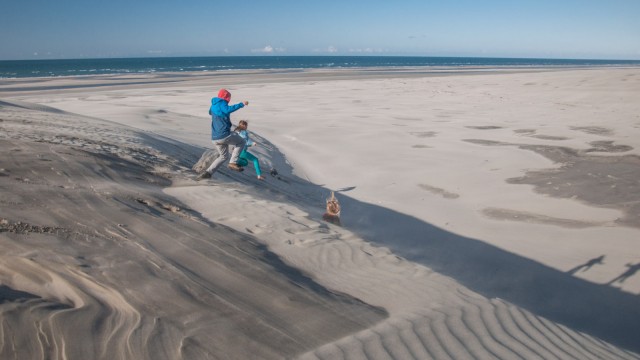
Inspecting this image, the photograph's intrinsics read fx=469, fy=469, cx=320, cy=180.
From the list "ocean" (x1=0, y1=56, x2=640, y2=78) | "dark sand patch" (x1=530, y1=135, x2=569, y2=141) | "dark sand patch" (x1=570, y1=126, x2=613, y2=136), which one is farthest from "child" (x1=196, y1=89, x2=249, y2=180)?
"ocean" (x1=0, y1=56, x2=640, y2=78)

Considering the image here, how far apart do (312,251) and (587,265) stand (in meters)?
3.75

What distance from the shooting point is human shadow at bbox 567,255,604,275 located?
5953mm

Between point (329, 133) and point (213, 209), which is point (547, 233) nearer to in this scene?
point (213, 209)

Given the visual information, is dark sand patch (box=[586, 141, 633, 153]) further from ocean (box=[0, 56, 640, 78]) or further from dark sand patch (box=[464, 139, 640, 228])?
ocean (box=[0, 56, 640, 78])

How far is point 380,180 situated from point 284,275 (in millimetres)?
6462

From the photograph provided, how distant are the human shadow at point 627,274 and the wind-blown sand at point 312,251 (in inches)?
1.0

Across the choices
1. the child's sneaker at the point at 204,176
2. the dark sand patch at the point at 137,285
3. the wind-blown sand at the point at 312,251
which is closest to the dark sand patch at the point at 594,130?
the wind-blown sand at the point at 312,251

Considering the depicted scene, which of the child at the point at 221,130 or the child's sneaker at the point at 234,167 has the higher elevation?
the child at the point at 221,130

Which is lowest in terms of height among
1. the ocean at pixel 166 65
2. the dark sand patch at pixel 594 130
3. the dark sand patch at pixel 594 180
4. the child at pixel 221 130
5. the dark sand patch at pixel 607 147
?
the dark sand patch at pixel 594 180

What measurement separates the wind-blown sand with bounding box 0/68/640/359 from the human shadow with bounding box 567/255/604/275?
0.08 m

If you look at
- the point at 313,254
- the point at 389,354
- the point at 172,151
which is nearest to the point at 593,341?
the point at 389,354

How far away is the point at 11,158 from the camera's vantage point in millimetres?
5871

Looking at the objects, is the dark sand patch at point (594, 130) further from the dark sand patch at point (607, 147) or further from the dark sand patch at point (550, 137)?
the dark sand patch at point (607, 147)

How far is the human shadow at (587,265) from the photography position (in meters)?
5.95
